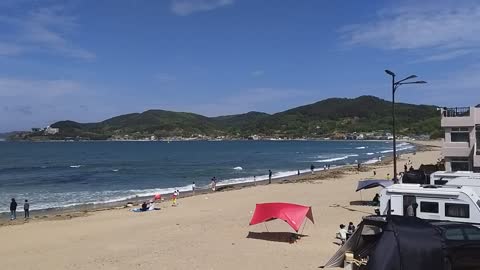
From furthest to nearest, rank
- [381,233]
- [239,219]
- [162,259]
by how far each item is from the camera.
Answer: [239,219]
[162,259]
[381,233]

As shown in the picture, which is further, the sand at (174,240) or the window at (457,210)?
the sand at (174,240)

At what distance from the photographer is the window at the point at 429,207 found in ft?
53.0

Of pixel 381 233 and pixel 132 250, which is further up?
pixel 381 233

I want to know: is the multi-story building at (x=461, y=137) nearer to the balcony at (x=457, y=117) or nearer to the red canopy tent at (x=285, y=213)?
the balcony at (x=457, y=117)

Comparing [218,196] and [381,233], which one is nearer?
[381,233]

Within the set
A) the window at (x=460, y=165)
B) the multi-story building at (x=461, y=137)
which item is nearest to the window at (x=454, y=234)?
the multi-story building at (x=461, y=137)

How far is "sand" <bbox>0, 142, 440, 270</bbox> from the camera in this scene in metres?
16.4

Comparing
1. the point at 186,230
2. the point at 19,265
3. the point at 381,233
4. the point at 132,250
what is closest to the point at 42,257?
the point at 19,265

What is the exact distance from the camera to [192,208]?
3209cm

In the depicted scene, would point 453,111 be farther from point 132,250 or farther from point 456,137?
point 132,250

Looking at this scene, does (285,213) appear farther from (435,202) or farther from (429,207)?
(435,202)

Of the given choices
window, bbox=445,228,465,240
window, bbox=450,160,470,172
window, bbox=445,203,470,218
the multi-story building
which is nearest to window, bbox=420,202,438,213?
window, bbox=445,203,470,218

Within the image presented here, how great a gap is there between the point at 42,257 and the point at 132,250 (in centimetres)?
319

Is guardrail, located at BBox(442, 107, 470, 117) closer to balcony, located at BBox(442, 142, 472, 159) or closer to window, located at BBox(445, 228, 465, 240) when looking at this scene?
balcony, located at BBox(442, 142, 472, 159)
